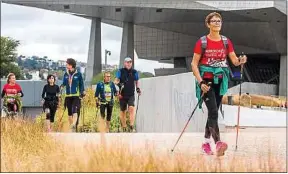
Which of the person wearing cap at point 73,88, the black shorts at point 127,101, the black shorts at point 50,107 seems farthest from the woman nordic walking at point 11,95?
the black shorts at point 127,101

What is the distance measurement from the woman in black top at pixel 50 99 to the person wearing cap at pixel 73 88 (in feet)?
2.81

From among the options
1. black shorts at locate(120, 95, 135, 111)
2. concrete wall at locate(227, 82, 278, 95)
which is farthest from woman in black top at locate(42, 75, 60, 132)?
concrete wall at locate(227, 82, 278, 95)

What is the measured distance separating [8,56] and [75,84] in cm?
5351

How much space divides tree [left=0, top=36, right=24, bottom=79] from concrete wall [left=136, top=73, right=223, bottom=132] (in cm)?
4877

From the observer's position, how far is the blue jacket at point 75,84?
11.0 meters

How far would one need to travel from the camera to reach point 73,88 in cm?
1109

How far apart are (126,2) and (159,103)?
32.8m

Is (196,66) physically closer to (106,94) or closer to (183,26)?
(106,94)

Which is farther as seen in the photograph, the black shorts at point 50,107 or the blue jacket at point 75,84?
the black shorts at point 50,107

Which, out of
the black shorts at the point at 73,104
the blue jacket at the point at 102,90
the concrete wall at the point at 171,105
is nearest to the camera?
the black shorts at the point at 73,104

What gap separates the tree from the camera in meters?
61.0

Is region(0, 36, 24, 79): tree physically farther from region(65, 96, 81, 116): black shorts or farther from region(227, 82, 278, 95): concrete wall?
region(65, 96, 81, 116): black shorts

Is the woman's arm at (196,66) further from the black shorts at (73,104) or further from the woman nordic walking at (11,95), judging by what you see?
the woman nordic walking at (11,95)

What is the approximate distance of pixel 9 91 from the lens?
42.1 feet
